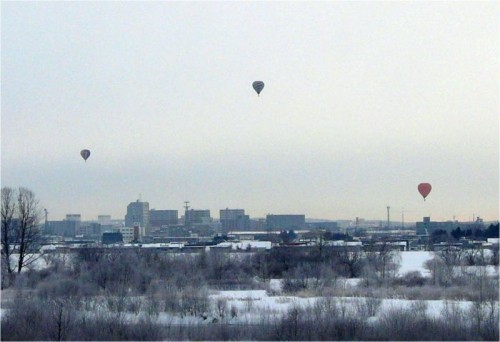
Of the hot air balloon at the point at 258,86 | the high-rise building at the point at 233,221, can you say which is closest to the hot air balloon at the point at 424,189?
the hot air balloon at the point at 258,86

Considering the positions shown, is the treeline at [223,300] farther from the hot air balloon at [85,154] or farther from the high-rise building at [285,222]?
the high-rise building at [285,222]

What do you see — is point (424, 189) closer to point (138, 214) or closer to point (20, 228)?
point (20, 228)

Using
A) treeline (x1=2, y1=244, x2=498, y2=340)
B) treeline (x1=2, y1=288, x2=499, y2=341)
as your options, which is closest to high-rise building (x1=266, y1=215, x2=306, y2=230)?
treeline (x1=2, y1=244, x2=498, y2=340)

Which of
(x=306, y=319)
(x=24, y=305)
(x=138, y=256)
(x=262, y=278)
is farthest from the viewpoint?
(x=138, y=256)

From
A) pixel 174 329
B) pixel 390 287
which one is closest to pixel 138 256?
pixel 390 287

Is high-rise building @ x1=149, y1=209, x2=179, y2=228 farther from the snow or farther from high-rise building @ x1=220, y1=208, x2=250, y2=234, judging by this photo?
the snow

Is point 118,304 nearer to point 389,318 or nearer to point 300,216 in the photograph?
point 389,318
